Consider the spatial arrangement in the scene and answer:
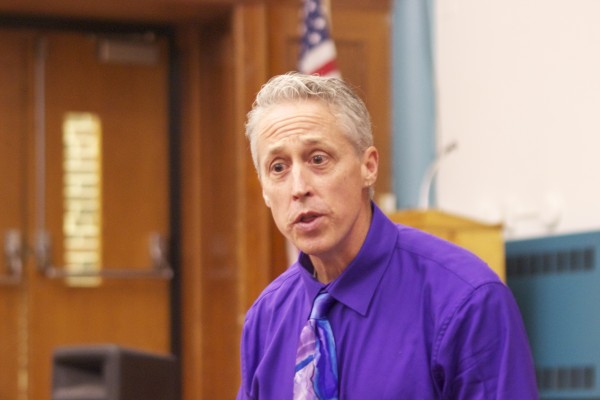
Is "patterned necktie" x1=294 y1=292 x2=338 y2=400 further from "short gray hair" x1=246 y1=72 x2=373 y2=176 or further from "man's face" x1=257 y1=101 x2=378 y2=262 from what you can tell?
"short gray hair" x1=246 y1=72 x2=373 y2=176

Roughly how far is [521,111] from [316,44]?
3.05 ft

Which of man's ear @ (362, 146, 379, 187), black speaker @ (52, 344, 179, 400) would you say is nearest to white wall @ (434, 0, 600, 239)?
man's ear @ (362, 146, 379, 187)

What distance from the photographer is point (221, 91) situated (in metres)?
5.37

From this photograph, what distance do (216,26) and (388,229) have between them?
3.68 m

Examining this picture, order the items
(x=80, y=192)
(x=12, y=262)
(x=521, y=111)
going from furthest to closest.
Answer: (x=80, y=192)
(x=12, y=262)
(x=521, y=111)

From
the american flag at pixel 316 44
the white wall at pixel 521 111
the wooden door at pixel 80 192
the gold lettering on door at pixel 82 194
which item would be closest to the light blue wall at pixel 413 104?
the white wall at pixel 521 111

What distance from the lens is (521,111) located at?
4281 mm

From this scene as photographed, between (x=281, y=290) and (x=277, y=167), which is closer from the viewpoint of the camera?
(x=277, y=167)

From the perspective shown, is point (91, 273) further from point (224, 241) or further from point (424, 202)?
point (424, 202)

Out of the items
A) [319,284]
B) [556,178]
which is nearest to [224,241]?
[556,178]

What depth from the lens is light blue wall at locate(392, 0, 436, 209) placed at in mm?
4836

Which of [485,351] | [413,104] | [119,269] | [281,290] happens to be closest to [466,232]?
[413,104]

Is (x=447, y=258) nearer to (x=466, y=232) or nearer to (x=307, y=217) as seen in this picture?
(x=307, y=217)

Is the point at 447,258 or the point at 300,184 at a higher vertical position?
the point at 300,184
